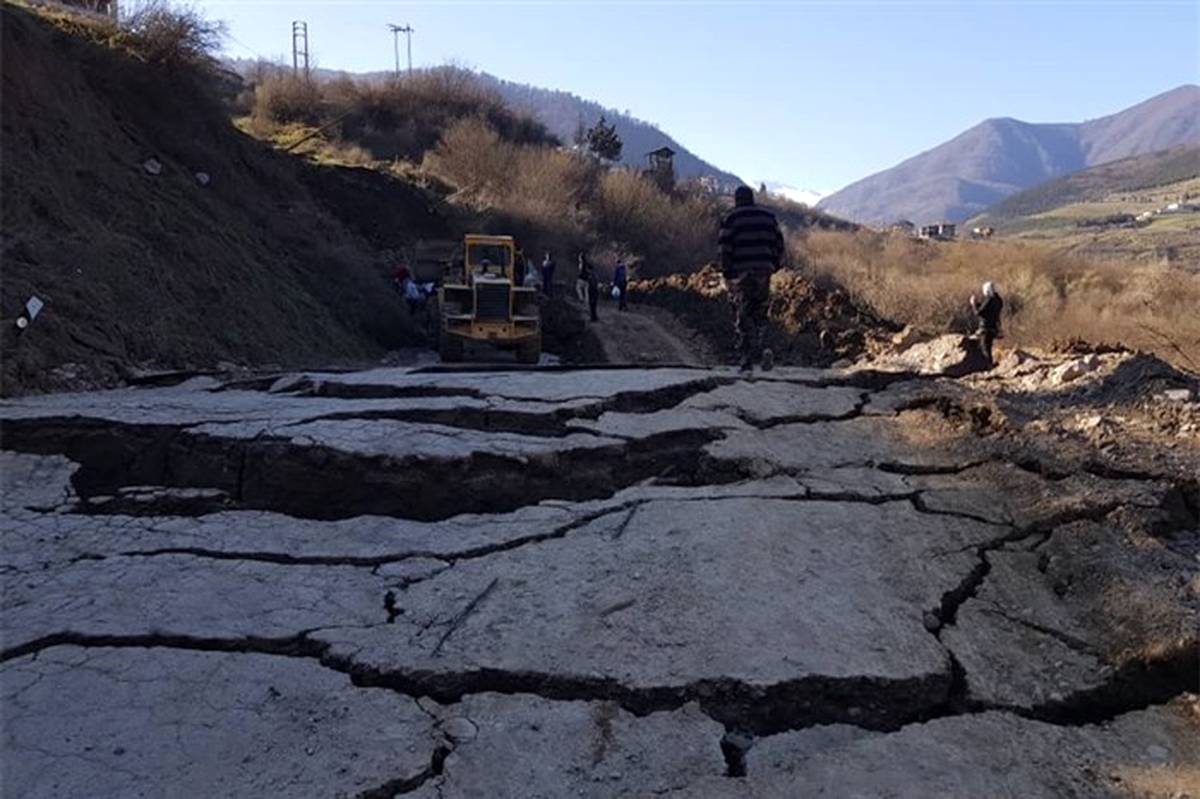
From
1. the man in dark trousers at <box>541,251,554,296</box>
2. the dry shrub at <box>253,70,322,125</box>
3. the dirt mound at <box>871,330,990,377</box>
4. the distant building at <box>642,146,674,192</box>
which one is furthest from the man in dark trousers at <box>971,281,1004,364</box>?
the distant building at <box>642,146,674,192</box>

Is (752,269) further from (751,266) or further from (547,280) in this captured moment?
(547,280)

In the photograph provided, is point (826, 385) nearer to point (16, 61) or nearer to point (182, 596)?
point (182, 596)

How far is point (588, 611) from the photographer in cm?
417

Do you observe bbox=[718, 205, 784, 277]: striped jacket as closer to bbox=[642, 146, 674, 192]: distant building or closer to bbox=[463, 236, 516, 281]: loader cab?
bbox=[463, 236, 516, 281]: loader cab

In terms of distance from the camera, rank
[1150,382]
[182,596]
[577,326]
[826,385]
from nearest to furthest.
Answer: [182,596] < [1150,382] < [826,385] < [577,326]

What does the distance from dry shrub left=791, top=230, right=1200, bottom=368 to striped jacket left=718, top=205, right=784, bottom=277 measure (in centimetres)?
570

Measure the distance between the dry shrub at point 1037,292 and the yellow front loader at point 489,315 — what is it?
6638 mm

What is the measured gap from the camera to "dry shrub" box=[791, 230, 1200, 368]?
1515 centimetres

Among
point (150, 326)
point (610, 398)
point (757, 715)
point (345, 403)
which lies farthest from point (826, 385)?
point (150, 326)

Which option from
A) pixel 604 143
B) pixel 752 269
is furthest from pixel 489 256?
pixel 604 143

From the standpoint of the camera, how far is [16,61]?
15.3 m

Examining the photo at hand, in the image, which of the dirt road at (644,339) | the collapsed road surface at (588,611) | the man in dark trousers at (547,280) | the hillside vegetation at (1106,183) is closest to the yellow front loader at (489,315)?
the dirt road at (644,339)

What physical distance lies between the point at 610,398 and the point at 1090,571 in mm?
3966

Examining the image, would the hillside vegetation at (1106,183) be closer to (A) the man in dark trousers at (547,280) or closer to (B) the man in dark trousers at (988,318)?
(A) the man in dark trousers at (547,280)
